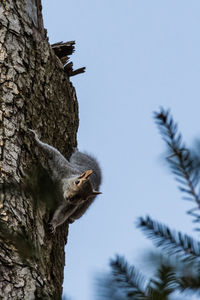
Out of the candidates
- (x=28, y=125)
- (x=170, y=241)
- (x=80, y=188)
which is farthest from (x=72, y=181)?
(x=170, y=241)

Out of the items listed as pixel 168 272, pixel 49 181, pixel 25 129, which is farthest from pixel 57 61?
pixel 168 272

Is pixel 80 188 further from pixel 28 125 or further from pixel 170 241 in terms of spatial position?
pixel 170 241

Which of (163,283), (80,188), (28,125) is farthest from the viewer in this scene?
(80,188)

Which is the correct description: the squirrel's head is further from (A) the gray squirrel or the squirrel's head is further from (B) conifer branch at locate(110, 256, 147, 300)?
(B) conifer branch at locate(110, 256, 147, 300)

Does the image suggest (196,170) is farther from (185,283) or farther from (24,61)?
(24,61)

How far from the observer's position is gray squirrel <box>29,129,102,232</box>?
8.67 feet

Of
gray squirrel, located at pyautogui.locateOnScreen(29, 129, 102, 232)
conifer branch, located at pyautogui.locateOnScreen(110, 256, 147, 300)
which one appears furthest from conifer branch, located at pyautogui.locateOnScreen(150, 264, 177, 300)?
gray squirrel, located at pyautogui.locateOnScreen(29, 129, 102, 232)

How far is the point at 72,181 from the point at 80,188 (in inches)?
3.1

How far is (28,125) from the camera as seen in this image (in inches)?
93.1

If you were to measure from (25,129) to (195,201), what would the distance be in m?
1.62

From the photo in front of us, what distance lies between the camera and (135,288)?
0.74 meters

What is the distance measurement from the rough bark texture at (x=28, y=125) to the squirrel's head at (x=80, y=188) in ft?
0.61

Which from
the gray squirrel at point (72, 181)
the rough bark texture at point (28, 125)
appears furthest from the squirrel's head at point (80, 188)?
the rough bark texture at point (28, 125)

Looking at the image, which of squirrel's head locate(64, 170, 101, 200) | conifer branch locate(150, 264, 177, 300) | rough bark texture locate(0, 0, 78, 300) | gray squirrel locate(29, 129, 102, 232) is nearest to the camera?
conifer branch locate(150, 264, 177, 300)
